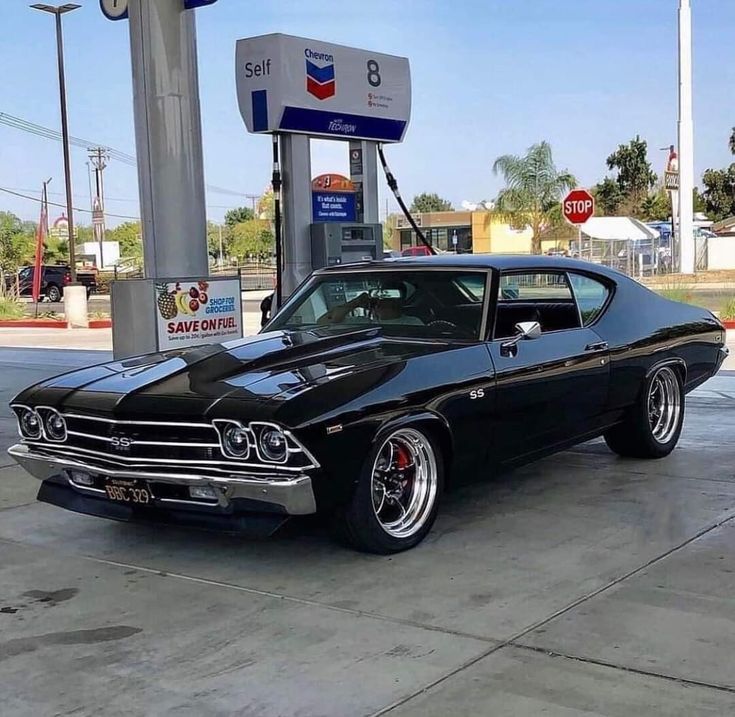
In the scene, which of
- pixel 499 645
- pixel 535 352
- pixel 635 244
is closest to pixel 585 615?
pixel 499 645

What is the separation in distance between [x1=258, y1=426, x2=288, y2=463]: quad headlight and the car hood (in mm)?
87

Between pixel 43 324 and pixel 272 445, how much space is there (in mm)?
21979

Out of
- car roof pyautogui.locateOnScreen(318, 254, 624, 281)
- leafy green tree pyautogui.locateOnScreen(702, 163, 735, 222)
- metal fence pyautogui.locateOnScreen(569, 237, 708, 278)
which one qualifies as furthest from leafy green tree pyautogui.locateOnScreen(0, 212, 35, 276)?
leafy green tree pyautogui.locateOnScreen(702, 163, 735, 222)

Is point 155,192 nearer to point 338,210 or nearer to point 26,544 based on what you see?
point 338,210

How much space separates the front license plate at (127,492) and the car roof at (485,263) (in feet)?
7.33

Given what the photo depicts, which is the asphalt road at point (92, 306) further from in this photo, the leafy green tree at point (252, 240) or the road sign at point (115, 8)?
the leafy green tree at point (252, 240)

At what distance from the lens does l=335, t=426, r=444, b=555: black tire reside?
464 centimetres

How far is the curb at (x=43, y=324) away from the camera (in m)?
24.3

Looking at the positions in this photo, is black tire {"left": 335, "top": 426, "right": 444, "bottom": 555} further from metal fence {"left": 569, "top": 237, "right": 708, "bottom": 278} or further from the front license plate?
metal fence {"left": 569, "top": 237, "right": 708, "bottom": 278}

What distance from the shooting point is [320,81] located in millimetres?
10148

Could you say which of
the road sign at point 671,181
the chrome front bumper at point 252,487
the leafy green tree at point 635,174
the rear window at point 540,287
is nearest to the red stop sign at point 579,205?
the road sign at point 671,181

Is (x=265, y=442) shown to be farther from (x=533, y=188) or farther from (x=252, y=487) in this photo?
(x=533, y=188)

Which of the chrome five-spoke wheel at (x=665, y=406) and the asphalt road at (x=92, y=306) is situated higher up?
the asphalt road at (x=92, y=306)

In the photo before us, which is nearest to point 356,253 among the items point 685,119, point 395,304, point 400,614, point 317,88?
point 317,88
